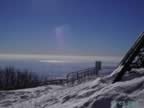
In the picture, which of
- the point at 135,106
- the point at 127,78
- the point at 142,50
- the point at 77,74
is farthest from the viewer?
the point at 77,74

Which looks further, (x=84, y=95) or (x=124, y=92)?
(x=84, y=95)

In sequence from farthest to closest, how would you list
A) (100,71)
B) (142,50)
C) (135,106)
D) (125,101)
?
1. (100,71)
2. (142,50)
3. (125,101)
4. (135,106)

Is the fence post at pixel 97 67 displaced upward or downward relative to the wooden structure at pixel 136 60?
downward

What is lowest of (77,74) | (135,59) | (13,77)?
(13,77)

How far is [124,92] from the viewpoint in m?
6.43

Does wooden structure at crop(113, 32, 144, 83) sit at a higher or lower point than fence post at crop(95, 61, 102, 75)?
higher

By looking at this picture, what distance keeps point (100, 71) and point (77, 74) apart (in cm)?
473

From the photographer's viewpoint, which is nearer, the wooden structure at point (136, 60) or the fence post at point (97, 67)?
the wooden structure at point (136, 60)

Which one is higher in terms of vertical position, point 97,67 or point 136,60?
point 136,60

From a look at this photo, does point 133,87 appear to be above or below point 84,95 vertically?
above

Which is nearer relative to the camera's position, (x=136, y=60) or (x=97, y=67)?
(x=136, y=60)

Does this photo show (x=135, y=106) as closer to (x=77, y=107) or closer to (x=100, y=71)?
(x=77, y=107)

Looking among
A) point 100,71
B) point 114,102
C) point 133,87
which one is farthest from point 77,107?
point 100,71

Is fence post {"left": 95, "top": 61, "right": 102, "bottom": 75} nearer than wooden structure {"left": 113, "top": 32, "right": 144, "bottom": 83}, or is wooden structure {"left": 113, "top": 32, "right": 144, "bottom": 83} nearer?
wooden structure {"left": 113, "top": 32, "right": 144, "bottom": 83}
